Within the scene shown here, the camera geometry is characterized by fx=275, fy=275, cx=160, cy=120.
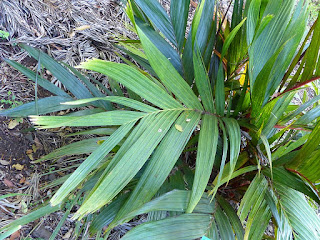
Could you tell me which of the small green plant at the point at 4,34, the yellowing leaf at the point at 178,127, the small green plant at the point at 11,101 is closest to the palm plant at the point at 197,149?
the yellowing leaf at the point at 178,127

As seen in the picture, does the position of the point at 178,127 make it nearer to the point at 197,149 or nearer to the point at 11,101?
the point at 197,149

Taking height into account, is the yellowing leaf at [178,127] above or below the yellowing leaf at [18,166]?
above

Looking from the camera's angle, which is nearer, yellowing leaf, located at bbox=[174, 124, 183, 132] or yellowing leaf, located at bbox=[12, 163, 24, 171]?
yellowing leaf, located at bbox=[174, 124, 183, 132]

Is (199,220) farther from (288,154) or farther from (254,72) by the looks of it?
(254,72)

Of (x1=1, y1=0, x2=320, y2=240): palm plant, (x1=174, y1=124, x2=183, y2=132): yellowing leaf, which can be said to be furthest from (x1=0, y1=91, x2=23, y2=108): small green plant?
(x1=174, y1=124, x2=183, y2=132): yellowing leaf

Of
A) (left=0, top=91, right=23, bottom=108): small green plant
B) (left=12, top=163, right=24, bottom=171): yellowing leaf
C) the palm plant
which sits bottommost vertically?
(left=12, top=163, right=24, bottom=171): yellowing leaf

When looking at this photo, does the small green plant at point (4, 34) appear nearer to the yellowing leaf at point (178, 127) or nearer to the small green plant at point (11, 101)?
the small green plant at point (11, 101)

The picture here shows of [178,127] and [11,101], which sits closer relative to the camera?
[178,127]

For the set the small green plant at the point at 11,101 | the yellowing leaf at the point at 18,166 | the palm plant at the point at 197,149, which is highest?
the palm plant at the point at 197,149

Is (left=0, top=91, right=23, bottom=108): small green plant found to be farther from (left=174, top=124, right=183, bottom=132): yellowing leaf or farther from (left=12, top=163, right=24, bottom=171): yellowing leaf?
(left=174, top=124, right=183, bottom=132): yellowing leaf

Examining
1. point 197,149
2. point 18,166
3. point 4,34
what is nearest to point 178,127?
point 197,149

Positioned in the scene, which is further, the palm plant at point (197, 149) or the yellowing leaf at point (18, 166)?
the yellowing leaf at point (18, 166)
